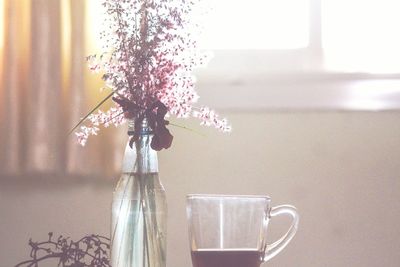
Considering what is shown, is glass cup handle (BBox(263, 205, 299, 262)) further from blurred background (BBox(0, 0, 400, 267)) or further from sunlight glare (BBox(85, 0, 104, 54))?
sunlight glare (BBox(85, 0, 104, 54))

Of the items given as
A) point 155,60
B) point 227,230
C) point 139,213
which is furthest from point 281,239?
point 155,60

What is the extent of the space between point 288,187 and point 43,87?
0.58 m

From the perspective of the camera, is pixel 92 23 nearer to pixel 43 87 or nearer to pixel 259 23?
pixel 43 87

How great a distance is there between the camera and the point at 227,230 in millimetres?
1049

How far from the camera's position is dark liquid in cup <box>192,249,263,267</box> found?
1.04m

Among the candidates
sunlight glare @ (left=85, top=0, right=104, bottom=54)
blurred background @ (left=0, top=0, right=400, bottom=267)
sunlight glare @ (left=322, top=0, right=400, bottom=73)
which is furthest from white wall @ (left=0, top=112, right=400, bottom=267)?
sunlight glare @ (left=85, top=0, right=104, bottom=54)

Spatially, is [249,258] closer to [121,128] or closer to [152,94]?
[152,94]

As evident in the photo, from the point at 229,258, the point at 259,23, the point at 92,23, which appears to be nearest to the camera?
the point at 229,258

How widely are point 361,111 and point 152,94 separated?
2.27 ft

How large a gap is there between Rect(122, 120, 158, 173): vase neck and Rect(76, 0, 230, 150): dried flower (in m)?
0.02

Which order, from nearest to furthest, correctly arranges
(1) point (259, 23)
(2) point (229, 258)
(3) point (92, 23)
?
1. (2) point (229, 258)
2. (3) point (92, 23)
3. (1) point (259, 23)

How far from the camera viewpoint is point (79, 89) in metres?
1.63

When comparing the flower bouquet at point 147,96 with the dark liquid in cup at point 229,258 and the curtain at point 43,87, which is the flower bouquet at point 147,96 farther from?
the curtain at point 43,87

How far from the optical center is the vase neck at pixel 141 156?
1127 millimetres
